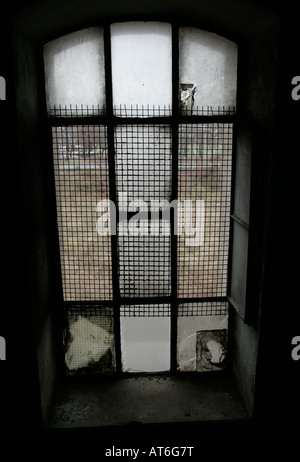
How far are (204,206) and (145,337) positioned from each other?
153cm

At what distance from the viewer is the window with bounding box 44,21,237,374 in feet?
10.8

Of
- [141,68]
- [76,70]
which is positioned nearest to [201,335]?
[141,68]

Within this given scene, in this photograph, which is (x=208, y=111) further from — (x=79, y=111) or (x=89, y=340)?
(x=89, y=340)

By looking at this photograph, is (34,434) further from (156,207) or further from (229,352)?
(156,207)

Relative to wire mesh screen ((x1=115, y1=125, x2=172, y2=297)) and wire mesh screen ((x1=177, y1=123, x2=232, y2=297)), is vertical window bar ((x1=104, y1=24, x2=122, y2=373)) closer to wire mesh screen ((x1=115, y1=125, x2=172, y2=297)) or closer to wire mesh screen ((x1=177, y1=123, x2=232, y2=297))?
wire mesh screen ((x1=115, y1=125, x2=172, y2=297))

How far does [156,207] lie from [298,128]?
147 cm

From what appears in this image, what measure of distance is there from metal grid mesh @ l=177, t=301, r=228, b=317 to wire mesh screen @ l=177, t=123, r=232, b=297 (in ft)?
0.34

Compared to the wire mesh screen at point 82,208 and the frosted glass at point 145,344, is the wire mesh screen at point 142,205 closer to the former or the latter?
the wire mesh screen at point 82,208

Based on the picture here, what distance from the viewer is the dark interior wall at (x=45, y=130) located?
108 inches

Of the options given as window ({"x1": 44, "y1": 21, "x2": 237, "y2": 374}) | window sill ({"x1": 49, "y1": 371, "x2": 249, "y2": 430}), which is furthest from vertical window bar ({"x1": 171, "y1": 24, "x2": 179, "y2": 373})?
window sill ({"x1": 49, "y1": 371, "x2": 249, "y2": 430})

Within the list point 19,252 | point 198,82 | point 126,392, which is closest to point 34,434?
point 126,392

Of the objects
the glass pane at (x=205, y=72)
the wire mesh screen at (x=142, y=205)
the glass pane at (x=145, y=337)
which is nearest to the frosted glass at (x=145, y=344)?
the glass pane at (x=145, y=337)

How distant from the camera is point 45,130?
10.9 ft

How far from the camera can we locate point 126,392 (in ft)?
12.1
